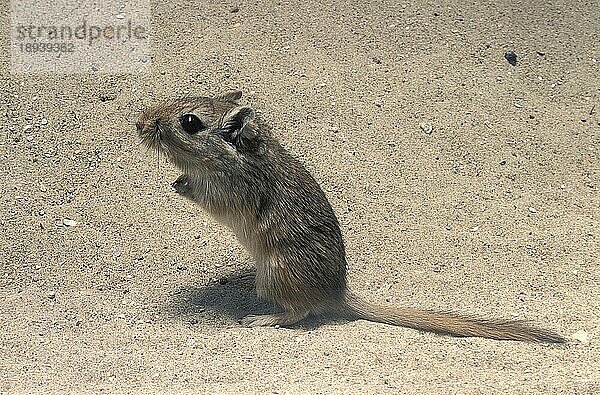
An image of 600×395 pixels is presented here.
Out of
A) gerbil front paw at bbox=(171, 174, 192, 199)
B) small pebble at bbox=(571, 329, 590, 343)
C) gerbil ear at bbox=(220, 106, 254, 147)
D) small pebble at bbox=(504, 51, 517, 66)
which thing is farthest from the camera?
small pebble at bbox=(504, 51, 517, 66)

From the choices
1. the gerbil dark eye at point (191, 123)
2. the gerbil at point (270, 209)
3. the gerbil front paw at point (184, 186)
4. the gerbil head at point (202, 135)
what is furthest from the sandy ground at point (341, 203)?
the gerbil dark eye at point (191, 123)

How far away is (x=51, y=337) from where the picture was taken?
14.3 feet

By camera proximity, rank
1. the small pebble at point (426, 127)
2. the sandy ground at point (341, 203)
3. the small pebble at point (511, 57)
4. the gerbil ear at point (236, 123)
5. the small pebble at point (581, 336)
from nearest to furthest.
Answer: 1. the sandy ground at point (341, 203)
2. the gerbil ear at point (236, 123)
3. the small pebble at point (581, 336)
4. the small pebble at point (426, 127)
5. the small pebble at point (511, 57)

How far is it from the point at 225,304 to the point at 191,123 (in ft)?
3.41

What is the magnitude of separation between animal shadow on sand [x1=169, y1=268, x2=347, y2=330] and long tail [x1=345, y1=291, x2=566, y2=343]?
0.15 m

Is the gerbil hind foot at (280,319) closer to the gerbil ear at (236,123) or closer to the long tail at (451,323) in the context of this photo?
the long tail at (451,323)

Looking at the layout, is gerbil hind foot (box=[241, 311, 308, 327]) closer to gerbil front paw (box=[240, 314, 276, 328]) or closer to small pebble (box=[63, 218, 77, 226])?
gerbil front paw (box=[240, 314, 276, 328])

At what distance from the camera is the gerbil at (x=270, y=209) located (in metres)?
4.30

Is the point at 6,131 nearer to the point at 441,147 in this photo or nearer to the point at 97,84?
the point at 97,84

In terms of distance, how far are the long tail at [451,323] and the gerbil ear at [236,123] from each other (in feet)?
3.22

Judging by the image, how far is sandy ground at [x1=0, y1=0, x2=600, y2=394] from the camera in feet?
13.3

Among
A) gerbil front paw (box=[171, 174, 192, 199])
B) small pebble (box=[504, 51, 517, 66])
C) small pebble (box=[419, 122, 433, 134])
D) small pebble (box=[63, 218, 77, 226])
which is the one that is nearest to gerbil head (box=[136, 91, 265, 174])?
gerbil front paw (box=[171, 174, 192, 199])

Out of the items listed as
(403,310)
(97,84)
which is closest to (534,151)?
(403,310)

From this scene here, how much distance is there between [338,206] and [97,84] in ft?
6.21
